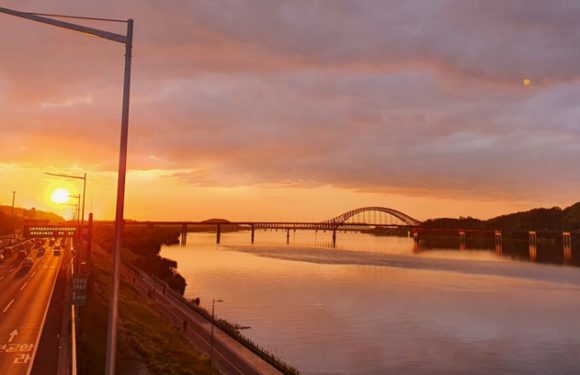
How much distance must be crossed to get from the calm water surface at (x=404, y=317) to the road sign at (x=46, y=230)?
2417 cm

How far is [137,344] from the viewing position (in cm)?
3991

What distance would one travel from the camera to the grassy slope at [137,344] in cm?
3356

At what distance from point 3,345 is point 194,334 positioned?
22.5 metres

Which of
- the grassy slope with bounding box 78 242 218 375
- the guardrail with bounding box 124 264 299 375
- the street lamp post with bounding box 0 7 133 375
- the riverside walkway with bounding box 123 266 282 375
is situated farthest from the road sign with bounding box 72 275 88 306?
the street lamp post with bounding box 0 7 133 375

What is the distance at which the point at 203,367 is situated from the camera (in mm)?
38312

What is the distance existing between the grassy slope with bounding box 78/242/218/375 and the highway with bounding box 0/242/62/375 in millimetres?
3170

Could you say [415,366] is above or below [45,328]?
below

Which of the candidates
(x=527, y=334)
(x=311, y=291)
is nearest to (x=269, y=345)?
(x=527, y=334)

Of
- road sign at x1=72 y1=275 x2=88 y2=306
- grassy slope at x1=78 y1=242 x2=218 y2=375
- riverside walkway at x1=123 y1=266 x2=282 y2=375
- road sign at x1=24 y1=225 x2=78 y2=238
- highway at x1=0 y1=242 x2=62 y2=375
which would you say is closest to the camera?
highway at x1=0 y1=242 x2=62 y2=375

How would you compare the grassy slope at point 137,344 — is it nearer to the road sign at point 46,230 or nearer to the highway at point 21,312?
the highway at point 21,312

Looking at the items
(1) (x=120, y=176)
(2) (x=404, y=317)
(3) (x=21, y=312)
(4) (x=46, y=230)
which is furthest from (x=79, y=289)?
(2) (x=404, y=317)

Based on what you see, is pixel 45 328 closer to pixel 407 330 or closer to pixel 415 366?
pixel 415 366

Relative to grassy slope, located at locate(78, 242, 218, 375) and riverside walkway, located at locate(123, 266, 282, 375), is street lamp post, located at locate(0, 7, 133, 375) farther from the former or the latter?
riverside walkway, located at locate(123, 266, 282, 375)

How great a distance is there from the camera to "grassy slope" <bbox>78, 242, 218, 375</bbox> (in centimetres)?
3356
